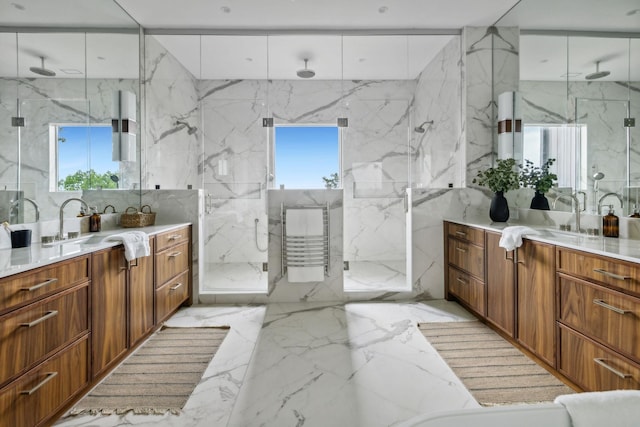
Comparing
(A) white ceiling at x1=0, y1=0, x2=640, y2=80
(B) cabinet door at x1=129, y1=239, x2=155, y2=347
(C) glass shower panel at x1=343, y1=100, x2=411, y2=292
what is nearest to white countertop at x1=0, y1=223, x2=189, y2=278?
(B) cabinet door at x1=129, y1=239, x2=155, y2=347

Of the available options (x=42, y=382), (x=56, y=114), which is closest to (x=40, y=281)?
(x=42, y=382)

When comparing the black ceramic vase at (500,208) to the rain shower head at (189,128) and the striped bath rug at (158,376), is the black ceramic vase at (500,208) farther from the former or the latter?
the rain shower head at (189,128)

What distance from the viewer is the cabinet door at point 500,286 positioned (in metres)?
2.55

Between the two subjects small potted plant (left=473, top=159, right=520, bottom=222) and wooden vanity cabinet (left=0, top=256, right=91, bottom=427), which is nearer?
wooden vanity cabinet (left=0, top=256, right=91, bottom=427)

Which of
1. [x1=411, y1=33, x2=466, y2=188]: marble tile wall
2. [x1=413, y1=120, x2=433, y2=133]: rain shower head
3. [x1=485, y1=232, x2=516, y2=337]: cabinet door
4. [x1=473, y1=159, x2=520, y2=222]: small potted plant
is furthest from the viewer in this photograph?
[x1=413, y1=120, x2=433, y2=133]: rain shower head

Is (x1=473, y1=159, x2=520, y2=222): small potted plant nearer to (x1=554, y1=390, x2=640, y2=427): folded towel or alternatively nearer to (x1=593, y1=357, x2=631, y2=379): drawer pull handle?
(x1=593, y1=357, x2=631, y2=379): drawer pull handle

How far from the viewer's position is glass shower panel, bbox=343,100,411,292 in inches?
153

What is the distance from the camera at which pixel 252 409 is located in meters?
1.85

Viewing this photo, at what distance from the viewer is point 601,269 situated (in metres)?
1.75

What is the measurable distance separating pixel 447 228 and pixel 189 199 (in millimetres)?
2663

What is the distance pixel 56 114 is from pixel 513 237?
A: 3151mm

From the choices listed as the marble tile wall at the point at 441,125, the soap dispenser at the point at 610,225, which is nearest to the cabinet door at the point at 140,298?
the marble tile wall at the point at 441,125

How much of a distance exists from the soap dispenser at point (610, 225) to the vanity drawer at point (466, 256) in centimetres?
84

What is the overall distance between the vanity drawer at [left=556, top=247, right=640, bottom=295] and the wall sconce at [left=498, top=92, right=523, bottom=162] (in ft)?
5.49
